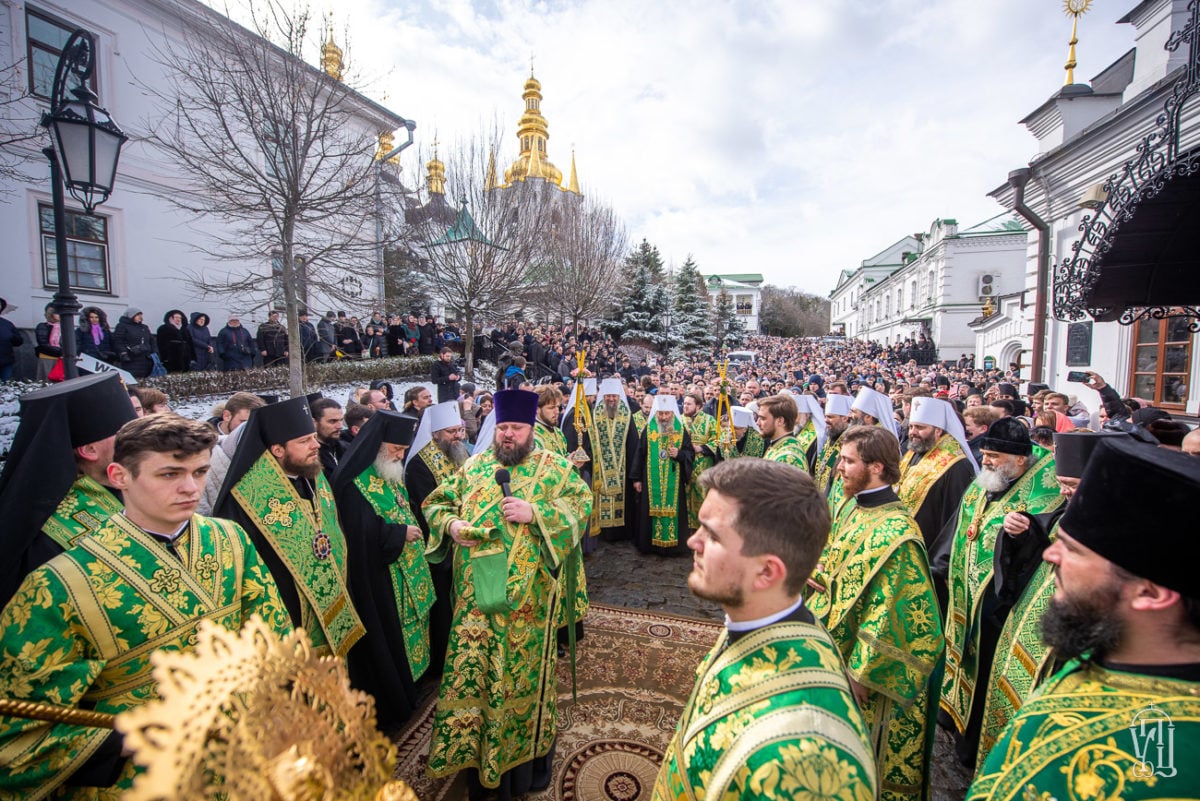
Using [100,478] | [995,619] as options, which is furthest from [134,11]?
[995,619]

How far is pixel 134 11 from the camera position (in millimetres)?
14758

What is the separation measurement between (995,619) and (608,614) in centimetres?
324

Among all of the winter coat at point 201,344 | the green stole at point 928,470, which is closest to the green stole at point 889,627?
the green stole at point 928,470

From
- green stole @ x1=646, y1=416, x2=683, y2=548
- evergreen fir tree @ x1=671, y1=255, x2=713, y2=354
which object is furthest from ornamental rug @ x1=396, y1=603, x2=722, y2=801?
evergreen fir tree @ x1=671, y1=255, x2=713, y2=354

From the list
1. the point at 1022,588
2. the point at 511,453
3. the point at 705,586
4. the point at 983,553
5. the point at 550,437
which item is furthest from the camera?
the point at 550,437

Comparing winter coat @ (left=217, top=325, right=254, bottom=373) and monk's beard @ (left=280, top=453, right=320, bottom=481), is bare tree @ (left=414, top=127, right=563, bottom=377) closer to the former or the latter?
winter coat @ (left=217, top=325, right=254, bottom=373)

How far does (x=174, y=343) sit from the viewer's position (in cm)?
1189

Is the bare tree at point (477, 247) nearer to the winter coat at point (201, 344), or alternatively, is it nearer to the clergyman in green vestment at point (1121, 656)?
the winter coat at point (201, 344)

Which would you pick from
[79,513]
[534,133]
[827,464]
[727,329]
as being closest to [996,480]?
[827,464]

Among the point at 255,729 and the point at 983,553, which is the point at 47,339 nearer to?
the point at 255,729

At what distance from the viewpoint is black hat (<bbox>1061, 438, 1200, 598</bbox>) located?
1.25m

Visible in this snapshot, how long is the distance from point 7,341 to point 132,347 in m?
1.69

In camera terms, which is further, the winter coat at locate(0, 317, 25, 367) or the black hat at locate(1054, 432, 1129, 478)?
the winter coat at locate(0, 317, 25, 367)

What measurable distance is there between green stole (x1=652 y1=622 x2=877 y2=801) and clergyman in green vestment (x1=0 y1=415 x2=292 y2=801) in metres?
1.46
